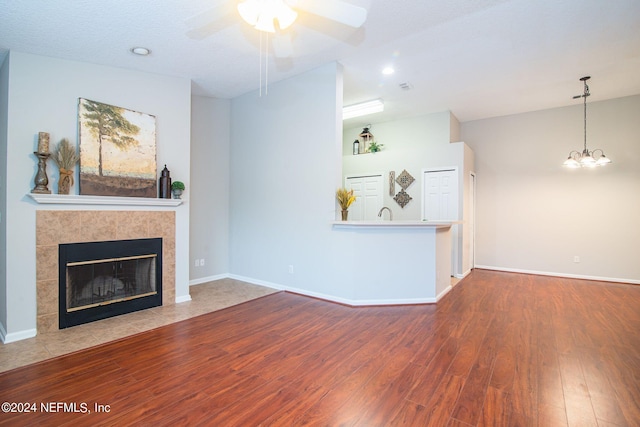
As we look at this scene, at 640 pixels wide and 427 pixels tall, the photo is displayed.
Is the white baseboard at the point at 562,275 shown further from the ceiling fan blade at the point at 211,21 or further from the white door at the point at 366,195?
the ceiling fan blade at the point at 211,21

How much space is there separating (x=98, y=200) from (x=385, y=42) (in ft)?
11.9

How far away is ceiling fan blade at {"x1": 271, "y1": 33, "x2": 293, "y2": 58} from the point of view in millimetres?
3148

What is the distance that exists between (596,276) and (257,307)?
233 inches

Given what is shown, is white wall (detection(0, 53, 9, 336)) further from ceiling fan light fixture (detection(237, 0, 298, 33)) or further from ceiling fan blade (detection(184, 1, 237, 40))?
ceiling fan light fixture (detection(237, 0, 298, 33))

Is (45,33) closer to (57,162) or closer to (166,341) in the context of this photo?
(57,162)

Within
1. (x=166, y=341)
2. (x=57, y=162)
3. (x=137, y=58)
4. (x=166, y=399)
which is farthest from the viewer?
(x=137, y=58)

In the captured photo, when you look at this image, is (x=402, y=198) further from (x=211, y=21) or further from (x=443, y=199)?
(x=211, y=21)

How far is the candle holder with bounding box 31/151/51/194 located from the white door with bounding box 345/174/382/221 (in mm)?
5000

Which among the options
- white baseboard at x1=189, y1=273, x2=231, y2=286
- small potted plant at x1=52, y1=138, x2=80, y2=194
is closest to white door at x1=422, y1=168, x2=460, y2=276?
white baseboard at x1=189, y1=273, x2=231, y2=286

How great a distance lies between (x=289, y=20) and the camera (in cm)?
202

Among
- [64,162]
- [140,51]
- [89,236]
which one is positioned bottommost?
[89,236]

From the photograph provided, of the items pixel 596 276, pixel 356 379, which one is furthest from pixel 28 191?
pixel 596 276

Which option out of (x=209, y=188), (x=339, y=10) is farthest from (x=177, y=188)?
(x=339, y=10)

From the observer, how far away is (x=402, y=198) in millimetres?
5969
